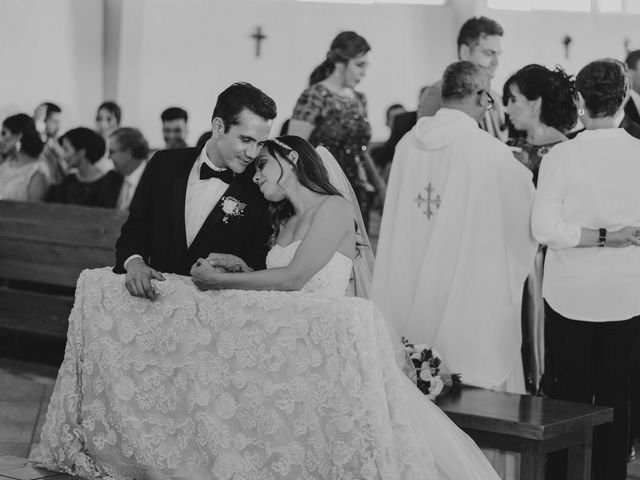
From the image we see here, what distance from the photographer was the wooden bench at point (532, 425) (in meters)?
4.12

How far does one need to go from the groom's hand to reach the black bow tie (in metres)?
0.48

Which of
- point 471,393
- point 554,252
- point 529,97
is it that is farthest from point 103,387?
point 529,97

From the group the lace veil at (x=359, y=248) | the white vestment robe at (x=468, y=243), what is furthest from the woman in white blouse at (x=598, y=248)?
the lace veil at (x=359, y=248)

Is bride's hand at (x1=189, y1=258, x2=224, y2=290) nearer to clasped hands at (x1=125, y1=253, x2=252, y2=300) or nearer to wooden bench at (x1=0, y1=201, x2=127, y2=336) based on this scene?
clasped hands at (x1=125, y1=253, x2=252, y2=300)

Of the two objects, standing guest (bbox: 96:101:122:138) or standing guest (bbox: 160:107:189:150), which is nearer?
standing guest (bbox: 160:107:189:150)

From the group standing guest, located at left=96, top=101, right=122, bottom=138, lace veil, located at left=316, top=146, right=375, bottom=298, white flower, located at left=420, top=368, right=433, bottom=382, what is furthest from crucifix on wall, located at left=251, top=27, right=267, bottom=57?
white flower, located at left=420, top=368, right=433, bottom=382

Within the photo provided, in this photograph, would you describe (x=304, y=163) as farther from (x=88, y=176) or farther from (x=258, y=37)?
(x=258, y=37)

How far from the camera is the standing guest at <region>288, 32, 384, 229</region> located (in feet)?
21.8

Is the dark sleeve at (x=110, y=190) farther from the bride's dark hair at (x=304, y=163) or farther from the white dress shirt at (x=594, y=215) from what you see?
the white dress shirt at (x=594, y=215)

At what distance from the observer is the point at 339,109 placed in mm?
6672

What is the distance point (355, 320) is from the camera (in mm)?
3895

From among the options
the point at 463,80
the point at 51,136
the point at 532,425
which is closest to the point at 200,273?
the point at 532,425

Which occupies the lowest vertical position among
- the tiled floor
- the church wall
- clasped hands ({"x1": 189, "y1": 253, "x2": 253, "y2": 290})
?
the tiled floor

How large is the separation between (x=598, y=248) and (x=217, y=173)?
1604mm
